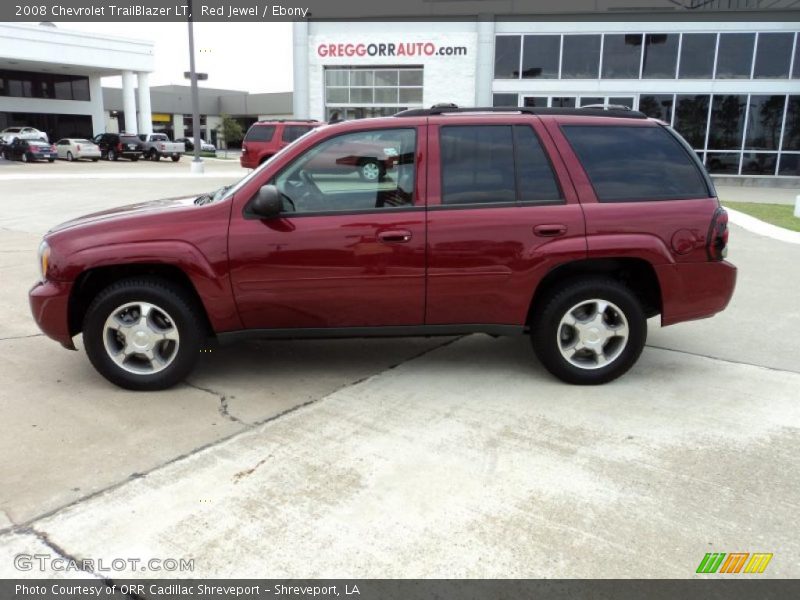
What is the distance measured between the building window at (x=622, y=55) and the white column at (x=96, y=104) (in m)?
44.0

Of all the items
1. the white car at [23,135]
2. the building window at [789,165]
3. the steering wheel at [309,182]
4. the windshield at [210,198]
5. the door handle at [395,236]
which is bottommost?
the door handle at [395,236]

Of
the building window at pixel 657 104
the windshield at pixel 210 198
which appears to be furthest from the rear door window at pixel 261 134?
the windshield at pixel 210 198

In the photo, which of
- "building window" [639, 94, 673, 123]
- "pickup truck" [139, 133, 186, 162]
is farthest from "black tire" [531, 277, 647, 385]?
"pickup truck" [139, 133, 186, 162]

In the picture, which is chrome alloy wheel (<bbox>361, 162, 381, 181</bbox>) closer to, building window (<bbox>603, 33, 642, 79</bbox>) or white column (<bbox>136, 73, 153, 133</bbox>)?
building window (<bbox>603, 33, 642, 79</bbox>)

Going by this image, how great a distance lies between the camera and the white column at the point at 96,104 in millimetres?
52844

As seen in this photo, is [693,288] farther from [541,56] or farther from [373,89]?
[373,89]

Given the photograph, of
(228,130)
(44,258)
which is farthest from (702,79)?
(228,130)

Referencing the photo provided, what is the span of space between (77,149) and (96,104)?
714 inches

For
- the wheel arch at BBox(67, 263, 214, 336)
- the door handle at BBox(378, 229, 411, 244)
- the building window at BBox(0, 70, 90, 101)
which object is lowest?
the wheel arch at BBox(67, 263, 214, 336)

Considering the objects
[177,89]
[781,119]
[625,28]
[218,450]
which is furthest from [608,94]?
[177,89]

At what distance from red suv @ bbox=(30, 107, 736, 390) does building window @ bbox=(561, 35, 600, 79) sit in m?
20.2

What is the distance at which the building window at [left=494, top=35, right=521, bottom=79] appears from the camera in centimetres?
2339

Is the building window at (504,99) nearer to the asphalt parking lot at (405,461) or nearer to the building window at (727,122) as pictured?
the building window at (727,122)

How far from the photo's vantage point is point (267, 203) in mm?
3990
